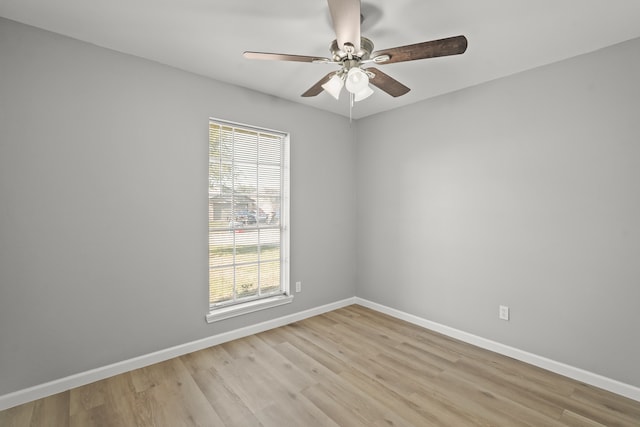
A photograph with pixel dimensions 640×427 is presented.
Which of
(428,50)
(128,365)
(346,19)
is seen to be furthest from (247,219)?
(428,50)

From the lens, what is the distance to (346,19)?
1.55 m

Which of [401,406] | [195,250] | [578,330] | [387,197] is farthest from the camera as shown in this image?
[387,197]

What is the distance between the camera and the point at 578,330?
244cm

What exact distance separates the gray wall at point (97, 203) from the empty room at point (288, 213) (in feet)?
0.05

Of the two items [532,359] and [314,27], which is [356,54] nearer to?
[314,27]

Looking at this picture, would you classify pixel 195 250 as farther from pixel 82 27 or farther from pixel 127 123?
pixel 82 27

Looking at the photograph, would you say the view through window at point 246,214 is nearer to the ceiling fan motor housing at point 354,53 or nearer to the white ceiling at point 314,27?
the white ceiling at point 314,27

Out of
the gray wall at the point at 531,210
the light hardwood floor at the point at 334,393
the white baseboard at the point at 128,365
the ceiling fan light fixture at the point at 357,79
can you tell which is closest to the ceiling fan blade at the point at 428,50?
the ceiling fan light fixture at the point at 357,79

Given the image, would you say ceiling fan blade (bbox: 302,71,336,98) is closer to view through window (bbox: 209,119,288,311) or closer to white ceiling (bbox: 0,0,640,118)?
white ceiling (bbox: 0,0,640,118)

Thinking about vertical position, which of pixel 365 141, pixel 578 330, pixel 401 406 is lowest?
pixel 401 406

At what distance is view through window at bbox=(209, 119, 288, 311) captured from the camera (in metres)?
3.03

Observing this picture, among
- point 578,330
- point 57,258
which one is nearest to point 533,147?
point 578,330

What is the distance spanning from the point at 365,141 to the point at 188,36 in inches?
98.2

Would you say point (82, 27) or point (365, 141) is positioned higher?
point (82, 27)
